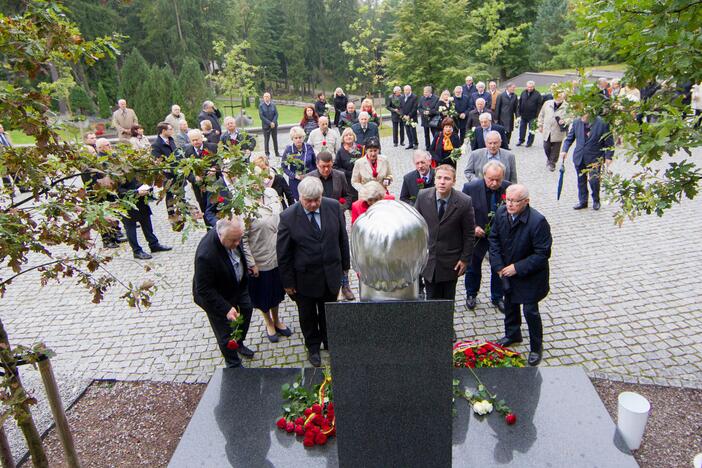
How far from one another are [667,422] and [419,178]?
3839 mm

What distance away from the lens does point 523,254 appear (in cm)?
492

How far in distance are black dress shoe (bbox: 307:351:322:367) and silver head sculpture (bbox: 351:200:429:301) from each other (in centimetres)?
289

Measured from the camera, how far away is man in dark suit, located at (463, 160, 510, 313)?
19.2ft

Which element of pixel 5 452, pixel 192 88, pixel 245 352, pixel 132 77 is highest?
pixel 132 77

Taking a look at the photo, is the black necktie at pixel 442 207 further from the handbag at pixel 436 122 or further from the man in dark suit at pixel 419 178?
the handbag at pixel 436 122

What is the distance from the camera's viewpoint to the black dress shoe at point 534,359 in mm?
5074

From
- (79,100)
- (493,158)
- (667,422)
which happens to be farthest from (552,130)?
(79,100)

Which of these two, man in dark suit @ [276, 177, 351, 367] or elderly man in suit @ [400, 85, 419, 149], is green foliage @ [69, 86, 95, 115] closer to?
elderly man in suit @ [400, 85, 419, 149]

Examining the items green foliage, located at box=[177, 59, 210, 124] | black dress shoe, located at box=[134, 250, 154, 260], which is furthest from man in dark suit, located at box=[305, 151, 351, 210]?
green foliage, located at box=[177, 59, 210, 124]

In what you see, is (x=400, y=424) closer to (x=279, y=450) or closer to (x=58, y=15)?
(x=279, y=450)

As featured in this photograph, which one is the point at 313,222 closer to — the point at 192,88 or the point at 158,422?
the point at 158,422

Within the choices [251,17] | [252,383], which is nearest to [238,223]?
[252,383]

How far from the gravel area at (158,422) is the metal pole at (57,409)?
1.58 ft

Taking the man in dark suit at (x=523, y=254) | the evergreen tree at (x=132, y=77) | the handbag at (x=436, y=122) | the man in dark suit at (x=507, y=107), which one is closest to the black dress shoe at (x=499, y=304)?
the man in dark suit at (x=523, y=254)
